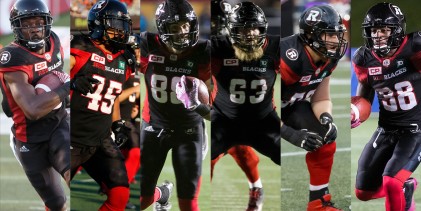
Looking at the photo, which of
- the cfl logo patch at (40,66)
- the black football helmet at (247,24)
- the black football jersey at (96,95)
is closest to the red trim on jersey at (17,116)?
the cfl logo patch at (40,66)

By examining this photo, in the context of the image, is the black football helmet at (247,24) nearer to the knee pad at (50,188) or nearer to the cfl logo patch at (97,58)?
the cfl logo patch at (97,58)

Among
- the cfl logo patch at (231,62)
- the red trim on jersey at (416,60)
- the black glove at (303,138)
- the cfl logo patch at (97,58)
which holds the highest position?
the cfl logo patch at (97,58)

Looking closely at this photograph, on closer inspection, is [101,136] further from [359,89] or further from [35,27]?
[359,89]

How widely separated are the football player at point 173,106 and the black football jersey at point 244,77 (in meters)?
0.10

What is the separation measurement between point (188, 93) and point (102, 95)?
1.93ft

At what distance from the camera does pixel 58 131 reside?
5.71 meters

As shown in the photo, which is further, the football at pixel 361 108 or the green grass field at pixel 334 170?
the football at pixel 361 108

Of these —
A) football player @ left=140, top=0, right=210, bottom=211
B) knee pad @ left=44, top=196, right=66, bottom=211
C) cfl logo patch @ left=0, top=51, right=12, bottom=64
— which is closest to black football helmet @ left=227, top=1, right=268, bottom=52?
football player @ left=140, top=0, right=210, bottom=211

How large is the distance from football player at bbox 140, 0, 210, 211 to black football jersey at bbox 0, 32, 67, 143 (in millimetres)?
625

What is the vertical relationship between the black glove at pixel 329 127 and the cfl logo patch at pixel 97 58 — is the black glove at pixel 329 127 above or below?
below

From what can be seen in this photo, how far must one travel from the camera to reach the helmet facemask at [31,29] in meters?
5.62

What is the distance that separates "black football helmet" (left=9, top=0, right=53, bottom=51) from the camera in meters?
5.62

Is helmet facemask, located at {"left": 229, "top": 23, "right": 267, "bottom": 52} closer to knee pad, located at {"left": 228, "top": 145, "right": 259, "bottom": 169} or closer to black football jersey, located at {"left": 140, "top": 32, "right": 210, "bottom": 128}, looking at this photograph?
black football jersey, located at {"left": 140, "top": 32, "right": 210, "bottom": 128}

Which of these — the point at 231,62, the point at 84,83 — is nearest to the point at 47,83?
the point at 84,83
